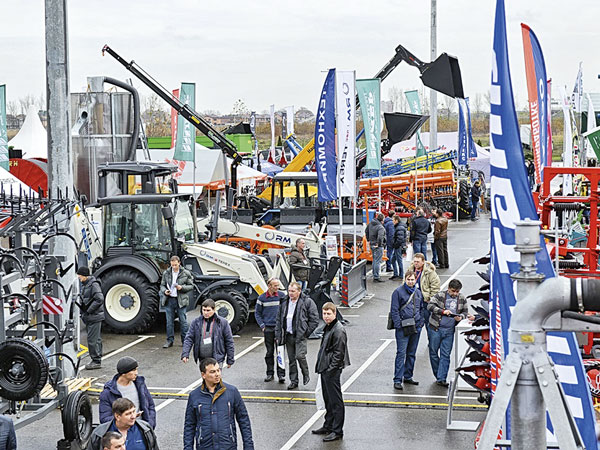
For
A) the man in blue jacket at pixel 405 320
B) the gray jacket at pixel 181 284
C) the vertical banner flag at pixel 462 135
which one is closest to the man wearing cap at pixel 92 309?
the gray jacket at pixel 181 284

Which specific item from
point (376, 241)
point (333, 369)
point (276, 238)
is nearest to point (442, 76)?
point (376, 241)

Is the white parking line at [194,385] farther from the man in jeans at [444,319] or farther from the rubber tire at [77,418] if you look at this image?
the man in jeans at [444,319]

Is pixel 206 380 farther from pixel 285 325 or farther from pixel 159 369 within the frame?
pixel 159 369

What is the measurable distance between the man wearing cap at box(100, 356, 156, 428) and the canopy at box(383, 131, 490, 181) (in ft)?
100

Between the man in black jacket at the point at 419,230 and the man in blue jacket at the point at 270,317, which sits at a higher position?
the man in black jacket at the point at 419,230

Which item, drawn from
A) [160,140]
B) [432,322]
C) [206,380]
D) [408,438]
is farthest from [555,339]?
[160,140]

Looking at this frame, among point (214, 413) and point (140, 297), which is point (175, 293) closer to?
point (140, 297)

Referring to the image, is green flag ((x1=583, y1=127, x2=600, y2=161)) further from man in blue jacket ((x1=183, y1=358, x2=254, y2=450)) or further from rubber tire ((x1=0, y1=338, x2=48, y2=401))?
rubber tire ((x1=0, y1=338, x2=48, y2=401))

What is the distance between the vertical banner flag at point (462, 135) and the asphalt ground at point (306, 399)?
19.3 metres

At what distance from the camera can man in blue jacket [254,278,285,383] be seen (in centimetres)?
1326

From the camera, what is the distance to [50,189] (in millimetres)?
11688

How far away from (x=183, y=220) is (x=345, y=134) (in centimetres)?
477

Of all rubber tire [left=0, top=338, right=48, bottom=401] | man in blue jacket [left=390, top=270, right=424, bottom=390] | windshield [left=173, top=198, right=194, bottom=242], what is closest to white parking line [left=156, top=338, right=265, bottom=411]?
windshield [left=173, top=198, right=194, bottom=242]

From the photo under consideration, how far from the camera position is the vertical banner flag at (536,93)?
11.5 m
